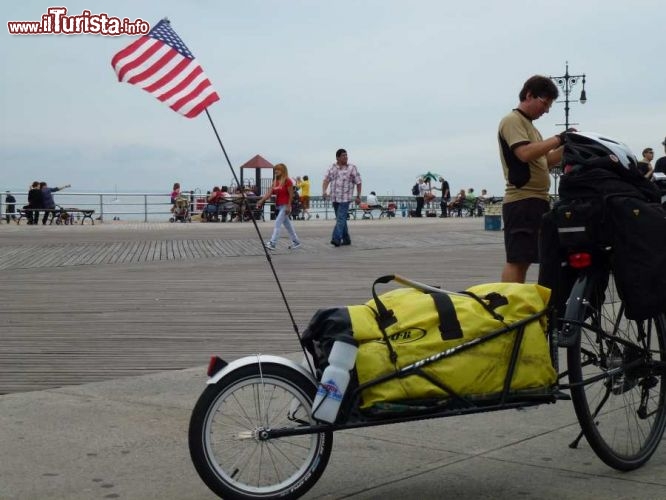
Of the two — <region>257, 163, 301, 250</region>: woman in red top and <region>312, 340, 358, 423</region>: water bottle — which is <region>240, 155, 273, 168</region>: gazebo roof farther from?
<region>312, 340, 358, 423</region>: water bottle

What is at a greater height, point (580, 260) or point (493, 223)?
point (580, 260)

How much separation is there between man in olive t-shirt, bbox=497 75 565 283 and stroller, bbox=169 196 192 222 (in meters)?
32.2

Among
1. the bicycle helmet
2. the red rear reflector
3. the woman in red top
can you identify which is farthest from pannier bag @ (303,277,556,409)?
the woman in red top

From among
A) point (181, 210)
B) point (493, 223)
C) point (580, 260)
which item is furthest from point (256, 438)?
point (181, 210)

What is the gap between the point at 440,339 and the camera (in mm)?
4000

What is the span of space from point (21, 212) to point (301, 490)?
3366 centimetres

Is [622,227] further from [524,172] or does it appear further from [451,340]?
[524,172]

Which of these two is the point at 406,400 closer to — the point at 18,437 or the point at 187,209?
the point at 18,437

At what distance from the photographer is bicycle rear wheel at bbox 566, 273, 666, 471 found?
14.5 ft

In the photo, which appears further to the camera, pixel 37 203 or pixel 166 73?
pixel 37 203

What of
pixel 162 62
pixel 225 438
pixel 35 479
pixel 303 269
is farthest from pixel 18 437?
pixel 303 269

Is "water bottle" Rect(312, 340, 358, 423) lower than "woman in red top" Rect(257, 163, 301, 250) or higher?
lower

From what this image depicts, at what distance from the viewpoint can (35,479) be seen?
172 inches

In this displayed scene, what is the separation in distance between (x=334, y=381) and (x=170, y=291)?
8393 millimetres
